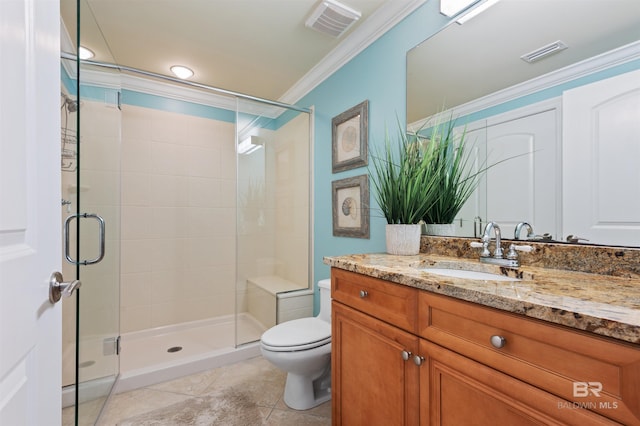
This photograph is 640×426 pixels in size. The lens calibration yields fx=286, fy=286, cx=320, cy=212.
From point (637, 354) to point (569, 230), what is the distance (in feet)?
2.38

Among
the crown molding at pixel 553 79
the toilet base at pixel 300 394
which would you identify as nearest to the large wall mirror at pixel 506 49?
the crown molding at pixel 553 79

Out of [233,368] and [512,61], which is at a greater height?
[512,61]

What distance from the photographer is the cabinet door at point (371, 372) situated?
3.10ft

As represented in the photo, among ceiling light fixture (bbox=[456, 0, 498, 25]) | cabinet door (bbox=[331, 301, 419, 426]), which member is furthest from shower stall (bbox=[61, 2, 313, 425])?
ceiling light fixture (bbox=[456, 0, 498, 25])

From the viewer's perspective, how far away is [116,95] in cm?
186

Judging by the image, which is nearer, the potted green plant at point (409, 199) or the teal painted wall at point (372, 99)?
the potted green plant at point (409, 199)

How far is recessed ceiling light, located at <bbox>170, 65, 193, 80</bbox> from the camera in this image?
8.20 feet

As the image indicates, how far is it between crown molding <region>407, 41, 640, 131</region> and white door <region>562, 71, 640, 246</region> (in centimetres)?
6

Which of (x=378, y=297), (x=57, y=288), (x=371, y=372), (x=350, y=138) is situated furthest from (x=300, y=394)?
(x=350, y=138)

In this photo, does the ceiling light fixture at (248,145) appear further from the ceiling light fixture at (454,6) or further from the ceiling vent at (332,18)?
the ceiling light fixture at (454,6)

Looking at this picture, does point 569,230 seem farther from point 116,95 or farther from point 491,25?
point 116,95

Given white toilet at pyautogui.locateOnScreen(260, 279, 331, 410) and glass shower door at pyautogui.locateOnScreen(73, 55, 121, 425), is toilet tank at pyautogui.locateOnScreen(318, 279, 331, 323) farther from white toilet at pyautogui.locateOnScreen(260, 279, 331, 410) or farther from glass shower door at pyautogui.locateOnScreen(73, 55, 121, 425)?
glass shower door at pyautogui.locateOnScreen(73, 55, 121, 425)

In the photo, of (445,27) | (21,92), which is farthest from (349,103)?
(21,92)

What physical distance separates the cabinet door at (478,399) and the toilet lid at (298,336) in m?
0.80
